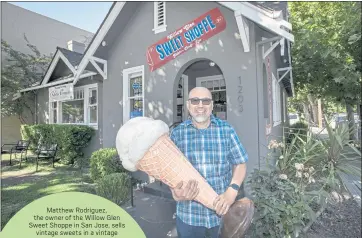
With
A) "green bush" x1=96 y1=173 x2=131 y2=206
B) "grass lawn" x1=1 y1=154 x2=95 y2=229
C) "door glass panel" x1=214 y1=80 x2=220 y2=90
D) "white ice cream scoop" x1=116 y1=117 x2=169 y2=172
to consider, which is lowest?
"grass lawn" x1=1 y1=154 x2=95 y2=229

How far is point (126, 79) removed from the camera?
22.1 ft

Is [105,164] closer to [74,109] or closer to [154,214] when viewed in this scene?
[154,214]

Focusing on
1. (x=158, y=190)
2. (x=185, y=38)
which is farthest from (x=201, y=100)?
(x=185, y=38)

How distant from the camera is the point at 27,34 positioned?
10.4 metres

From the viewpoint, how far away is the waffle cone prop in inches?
46.9

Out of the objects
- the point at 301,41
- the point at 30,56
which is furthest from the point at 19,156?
the point at 301,41

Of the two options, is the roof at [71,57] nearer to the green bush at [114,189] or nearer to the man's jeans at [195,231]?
the green bush at [114,189]

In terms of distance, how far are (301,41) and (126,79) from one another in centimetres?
577

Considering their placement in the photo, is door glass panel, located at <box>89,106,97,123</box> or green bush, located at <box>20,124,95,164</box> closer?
green bush, located at <box>20,124,95,164</box>

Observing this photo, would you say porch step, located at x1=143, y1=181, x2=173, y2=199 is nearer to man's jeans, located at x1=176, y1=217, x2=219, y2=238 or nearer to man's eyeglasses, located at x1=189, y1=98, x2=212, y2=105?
man's jeans, located at x1=176, y1=217, x2=219, y2=238

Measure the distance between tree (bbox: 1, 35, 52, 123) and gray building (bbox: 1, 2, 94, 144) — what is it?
0.20 meters

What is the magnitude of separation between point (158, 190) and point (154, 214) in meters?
0.87

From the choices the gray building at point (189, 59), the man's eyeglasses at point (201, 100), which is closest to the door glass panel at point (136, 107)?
the gray building at point (189, 59)

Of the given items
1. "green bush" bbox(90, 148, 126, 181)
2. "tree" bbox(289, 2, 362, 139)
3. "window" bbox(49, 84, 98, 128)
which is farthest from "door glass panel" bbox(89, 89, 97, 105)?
"tree" bbox(289, 2, 362, 139)
